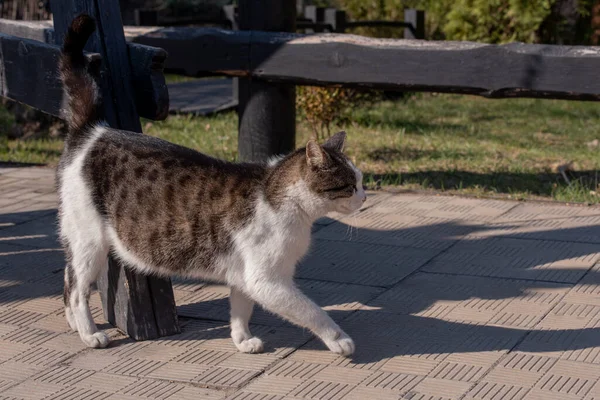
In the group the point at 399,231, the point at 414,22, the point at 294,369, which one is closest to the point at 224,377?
the point at 294,369

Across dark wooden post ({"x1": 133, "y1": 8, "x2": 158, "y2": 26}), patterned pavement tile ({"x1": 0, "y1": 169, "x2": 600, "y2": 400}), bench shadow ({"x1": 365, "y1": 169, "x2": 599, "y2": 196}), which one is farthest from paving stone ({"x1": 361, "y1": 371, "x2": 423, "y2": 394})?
dark wooden post ({"x1": 133, "y1": 8, "x2": 158, "y2": 26})

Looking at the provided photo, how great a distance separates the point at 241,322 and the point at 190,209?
23.5 inches

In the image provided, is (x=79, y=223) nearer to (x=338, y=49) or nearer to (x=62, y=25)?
(x=62, y=25)

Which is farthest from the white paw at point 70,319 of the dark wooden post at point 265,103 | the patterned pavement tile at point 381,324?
the dark wooden post at point 265,103

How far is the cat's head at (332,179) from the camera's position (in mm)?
3900

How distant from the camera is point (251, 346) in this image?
13.6 feet

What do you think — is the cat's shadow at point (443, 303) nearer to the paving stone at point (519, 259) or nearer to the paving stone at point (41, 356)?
the paving stone at point (519, 259)

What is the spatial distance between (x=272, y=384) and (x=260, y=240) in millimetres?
617

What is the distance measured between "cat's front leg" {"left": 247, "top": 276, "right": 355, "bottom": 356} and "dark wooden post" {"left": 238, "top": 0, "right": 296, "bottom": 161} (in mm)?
3552

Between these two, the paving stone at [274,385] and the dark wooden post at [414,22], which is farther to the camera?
the dark wooden post at [414,22]

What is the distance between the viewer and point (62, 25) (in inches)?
176

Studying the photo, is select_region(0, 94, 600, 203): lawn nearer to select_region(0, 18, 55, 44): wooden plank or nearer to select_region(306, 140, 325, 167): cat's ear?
select_region(0, 18, 55, 44): wooden plank

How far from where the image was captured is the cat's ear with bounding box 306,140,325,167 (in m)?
3.87

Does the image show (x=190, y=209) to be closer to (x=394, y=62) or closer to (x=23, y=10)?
(x=394, y=62)
